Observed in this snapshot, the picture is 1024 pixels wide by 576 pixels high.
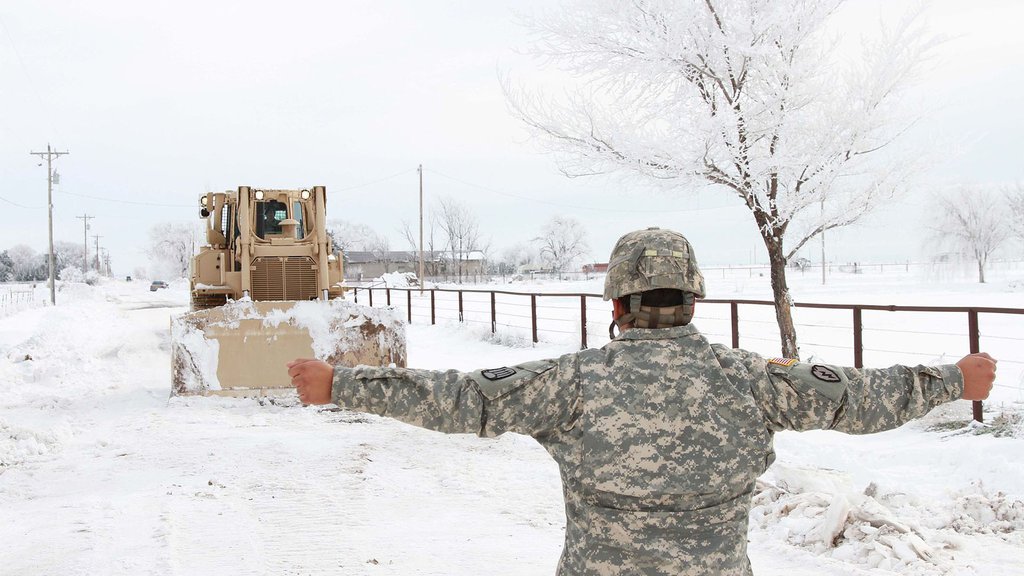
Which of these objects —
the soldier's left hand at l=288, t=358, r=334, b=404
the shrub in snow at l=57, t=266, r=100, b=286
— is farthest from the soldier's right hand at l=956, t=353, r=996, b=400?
the shrub in snow at l=57, t=266, r=100, b=286

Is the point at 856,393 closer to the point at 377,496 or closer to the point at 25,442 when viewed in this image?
the point at 377,496

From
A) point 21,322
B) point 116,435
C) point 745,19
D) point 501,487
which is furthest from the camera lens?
point 21,322

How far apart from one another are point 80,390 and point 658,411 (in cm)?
999

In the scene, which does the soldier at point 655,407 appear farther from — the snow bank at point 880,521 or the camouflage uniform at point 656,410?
the snow bank at point 880,521

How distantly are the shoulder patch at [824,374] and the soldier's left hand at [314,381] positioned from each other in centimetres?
135

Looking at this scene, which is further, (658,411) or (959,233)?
(959,233)

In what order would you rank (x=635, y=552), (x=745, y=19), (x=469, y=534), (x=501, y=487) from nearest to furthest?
(x=635, y=552)
(x=469, y=534)
(x=501, y=487)
(x=745, y=19)

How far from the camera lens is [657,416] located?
2.09 m

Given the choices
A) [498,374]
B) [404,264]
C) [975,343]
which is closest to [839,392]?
[498,374]

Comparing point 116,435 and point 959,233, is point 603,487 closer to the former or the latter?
point 116,435

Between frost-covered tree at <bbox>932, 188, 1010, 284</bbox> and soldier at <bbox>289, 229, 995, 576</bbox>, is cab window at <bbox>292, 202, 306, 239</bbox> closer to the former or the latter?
soldier at <bbox>289, 229, 995, 576</bbox>

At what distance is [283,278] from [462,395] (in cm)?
1032

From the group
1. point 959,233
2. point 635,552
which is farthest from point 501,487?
point 959,233

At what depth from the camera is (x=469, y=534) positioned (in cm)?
472
